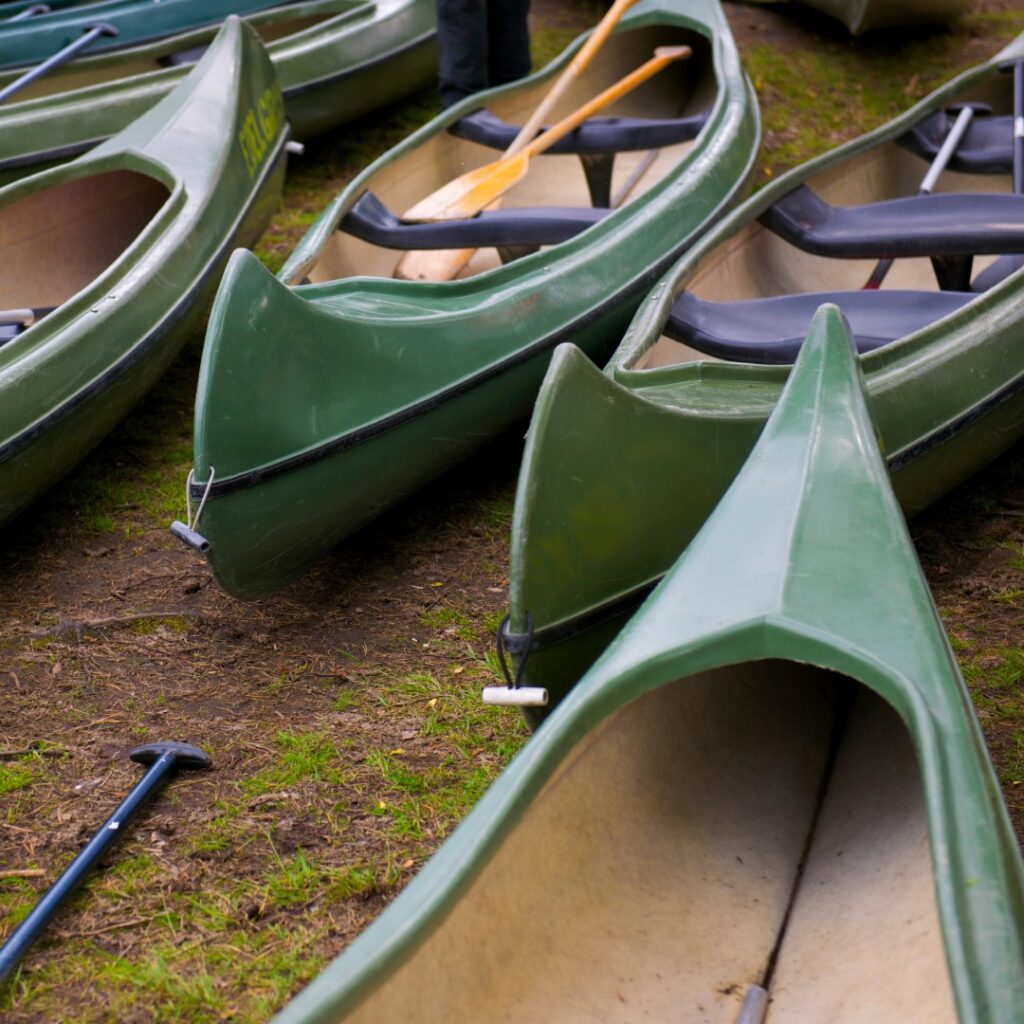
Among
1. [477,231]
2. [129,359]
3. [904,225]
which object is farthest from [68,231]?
[904,225]

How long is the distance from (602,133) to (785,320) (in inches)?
59.6

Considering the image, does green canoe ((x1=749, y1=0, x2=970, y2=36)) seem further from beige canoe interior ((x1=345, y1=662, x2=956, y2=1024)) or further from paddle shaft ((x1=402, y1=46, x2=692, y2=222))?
beige canoe interior ((x1=345, y1=662, x2=956, y2=1024))

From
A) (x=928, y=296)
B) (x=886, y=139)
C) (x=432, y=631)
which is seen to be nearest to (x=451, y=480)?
(x=432, y=631)

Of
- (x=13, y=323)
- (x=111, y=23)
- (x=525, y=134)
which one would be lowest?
(x=13, y=323)

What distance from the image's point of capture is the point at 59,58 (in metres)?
5.44

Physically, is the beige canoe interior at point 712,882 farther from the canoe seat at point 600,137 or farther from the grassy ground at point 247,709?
the canoe seat at point 600,137

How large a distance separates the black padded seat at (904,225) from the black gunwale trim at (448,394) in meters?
0.31

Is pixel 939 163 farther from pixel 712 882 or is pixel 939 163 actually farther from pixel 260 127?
pixel 712 882

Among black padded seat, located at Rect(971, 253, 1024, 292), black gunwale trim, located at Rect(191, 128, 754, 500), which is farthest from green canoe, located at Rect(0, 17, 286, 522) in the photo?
black padded seat, located at Rect(971, 253, 1024, 292)

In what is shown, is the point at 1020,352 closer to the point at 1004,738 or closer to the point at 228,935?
the point at 1004,738

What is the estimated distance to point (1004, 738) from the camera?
2.79m

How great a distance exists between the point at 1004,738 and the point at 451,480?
1758 millimetres

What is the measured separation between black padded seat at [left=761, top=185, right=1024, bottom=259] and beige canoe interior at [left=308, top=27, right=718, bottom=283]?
1.77 feet

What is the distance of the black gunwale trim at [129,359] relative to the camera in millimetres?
3286
